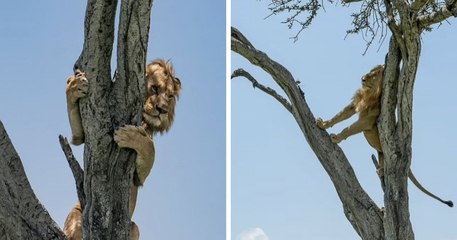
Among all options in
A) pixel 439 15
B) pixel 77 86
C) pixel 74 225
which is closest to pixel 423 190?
pixel 439 15

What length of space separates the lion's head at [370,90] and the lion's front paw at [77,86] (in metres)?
3.27

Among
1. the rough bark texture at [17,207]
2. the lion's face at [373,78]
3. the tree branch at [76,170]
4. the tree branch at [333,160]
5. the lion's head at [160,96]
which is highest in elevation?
the lion's face at [373,78]

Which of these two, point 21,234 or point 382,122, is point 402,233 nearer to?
point 382,122

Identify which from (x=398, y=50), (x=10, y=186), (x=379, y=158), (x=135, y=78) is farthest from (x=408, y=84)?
(x=10, y=186)

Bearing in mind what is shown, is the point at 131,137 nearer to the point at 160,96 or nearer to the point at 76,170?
the point at 76,170

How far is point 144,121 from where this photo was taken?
3502 mm

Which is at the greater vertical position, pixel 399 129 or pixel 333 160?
pixel 399 129

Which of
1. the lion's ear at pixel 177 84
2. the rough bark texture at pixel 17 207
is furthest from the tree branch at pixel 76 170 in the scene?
the lion's ear at pixel 177 84

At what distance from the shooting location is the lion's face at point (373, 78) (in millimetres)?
6156

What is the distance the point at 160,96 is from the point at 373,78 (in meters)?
2.99

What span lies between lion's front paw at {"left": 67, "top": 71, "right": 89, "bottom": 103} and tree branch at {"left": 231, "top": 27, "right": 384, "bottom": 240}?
288cm

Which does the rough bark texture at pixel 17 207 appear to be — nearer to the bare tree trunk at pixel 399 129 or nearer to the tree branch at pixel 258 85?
the bare tree trunk at pixel 399 129

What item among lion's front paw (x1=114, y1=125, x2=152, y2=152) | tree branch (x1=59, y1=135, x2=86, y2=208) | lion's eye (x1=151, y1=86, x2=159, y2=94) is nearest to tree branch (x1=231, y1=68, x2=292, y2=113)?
lion's eye (x1=151, y1=86, x2=159, y2=94)

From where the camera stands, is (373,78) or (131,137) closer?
(131,137)
